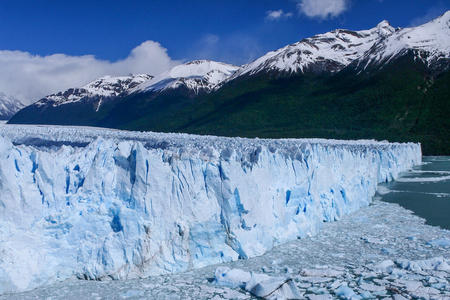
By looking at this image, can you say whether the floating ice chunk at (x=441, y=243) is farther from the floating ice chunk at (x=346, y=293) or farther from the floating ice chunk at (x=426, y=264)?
the floating ice chunk at (x=346, y=293)

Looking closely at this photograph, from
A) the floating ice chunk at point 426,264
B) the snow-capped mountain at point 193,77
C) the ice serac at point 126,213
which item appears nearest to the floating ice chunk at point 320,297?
the ice serac at point 126,213

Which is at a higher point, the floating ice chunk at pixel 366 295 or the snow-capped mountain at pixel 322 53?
the snow-capped mountain at pixel 322 53

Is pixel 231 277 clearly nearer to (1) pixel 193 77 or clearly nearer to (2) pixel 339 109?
(2) pixel 339 109

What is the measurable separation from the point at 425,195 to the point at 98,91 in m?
105

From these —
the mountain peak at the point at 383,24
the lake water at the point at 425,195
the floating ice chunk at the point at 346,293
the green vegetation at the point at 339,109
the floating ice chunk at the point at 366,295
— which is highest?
the mountain peak at the point at 383,24

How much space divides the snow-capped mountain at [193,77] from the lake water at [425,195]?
247ft

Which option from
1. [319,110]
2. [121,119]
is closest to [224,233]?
[319,110]

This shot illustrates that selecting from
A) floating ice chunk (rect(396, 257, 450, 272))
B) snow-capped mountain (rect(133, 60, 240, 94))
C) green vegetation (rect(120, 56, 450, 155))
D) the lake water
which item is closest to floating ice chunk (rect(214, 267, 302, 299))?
floating ice chunk (rect(396, 257, 450, 272))

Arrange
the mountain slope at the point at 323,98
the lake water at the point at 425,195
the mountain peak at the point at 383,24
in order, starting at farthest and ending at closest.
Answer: the mountain peak at the point at 383,24
the mountain slope at the point at 323,98
the lake water at the point at 425,195

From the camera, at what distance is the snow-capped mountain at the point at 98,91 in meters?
104

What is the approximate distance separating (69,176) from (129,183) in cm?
96

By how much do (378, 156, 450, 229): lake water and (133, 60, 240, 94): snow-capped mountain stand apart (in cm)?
7520

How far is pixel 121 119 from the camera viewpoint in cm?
8838

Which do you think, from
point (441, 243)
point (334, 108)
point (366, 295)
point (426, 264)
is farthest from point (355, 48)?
point (366, 295)
